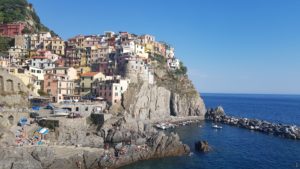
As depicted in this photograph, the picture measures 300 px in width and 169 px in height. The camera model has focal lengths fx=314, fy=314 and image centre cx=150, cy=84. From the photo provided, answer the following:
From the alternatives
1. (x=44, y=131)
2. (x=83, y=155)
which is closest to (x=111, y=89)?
(x=44, y=131)

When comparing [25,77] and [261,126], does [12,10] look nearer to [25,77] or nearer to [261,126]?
[25,77]

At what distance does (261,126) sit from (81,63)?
56.0 m

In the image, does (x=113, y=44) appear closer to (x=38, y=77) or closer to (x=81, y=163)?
(x=38, y=77)

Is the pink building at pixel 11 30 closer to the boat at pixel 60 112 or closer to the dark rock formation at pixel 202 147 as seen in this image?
the boat at pixel 60 112

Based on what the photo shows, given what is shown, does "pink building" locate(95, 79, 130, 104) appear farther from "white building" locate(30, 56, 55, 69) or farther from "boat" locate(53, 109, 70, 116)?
"boat" locate(53, 109, 70, 116)

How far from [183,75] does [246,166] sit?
195ft

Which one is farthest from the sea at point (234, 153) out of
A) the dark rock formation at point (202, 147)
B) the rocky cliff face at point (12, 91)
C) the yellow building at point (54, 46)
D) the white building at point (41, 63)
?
the yellow building at point (54, 46)

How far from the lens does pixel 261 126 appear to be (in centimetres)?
8756

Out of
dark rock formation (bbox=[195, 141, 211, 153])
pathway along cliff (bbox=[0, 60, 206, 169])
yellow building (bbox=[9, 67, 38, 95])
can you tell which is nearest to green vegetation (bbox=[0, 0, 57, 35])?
yellow building (bbox=[9, 67, 38, 95])

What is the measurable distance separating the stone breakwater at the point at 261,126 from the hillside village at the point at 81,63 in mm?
21527

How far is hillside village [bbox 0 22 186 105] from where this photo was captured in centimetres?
7256

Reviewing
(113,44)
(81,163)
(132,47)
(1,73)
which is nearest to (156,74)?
(132,47)

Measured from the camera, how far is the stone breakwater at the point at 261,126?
7707 cm

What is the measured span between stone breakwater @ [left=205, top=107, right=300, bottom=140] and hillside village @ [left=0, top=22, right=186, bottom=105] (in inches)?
848
